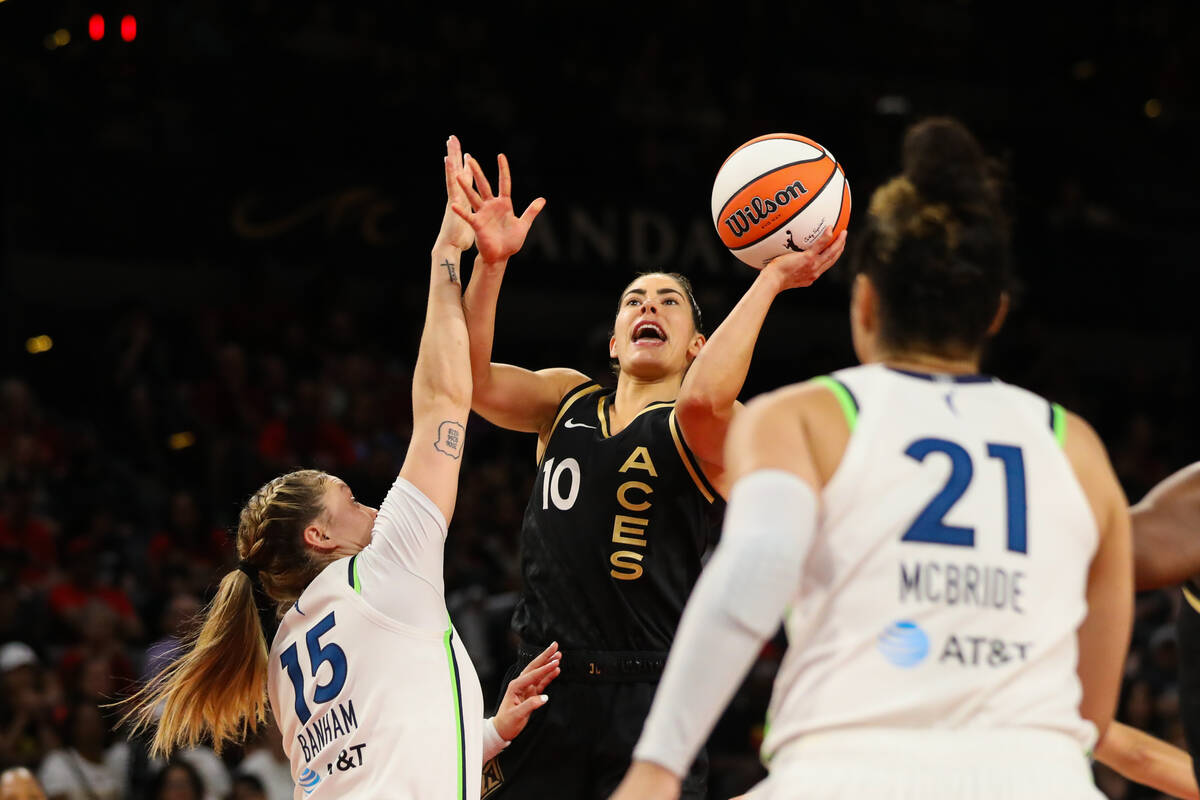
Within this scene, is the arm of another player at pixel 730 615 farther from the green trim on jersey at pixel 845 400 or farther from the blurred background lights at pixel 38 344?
the blurred background lights at pixel 38 344

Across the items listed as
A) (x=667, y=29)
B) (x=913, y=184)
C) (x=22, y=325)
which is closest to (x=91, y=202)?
(x=22, y=325)

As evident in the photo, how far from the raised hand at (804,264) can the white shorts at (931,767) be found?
2151mm

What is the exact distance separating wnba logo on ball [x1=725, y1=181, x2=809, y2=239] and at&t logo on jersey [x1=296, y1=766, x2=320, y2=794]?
7.67 ft

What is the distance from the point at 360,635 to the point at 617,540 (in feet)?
4.29

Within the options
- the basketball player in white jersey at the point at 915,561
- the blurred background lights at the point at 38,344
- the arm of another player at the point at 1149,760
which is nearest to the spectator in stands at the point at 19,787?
the arm of another player at the point at 1149,760

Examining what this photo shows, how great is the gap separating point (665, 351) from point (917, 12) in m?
17.4

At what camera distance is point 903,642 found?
2453 millimetres

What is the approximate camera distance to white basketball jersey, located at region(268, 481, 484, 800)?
3.61 meters

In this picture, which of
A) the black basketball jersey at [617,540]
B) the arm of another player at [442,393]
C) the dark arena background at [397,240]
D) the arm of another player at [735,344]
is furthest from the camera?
the dark arena background at [397,240]

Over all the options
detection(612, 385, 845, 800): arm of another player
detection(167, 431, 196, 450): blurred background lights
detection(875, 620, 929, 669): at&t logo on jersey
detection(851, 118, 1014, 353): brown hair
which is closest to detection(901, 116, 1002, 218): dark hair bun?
detection(851, 118, 1014, 353): brown hair

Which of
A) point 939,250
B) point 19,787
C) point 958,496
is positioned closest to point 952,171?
point 939,250

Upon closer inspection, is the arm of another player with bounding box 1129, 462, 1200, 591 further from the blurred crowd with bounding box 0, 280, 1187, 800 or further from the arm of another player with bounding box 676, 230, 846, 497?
the blurred crowd with bounding box 0, 280, 1187, 800

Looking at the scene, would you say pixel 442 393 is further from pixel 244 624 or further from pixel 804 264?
pixel 804 264

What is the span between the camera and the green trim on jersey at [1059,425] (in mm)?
2639
